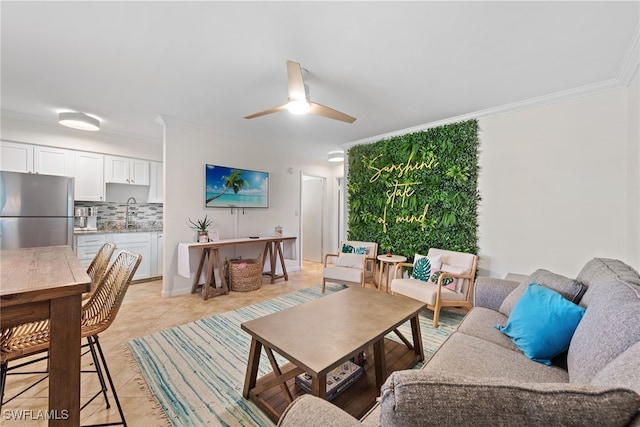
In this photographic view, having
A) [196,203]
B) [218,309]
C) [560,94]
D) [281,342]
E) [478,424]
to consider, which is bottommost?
[218,309]

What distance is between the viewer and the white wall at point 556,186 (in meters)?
2.46

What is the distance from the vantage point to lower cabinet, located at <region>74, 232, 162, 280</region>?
12.1 ft

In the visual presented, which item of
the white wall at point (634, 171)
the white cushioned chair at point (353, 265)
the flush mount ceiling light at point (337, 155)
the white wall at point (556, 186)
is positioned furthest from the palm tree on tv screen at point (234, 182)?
the white wall at point (634, 171)

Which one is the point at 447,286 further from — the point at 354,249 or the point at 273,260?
the point at 273,260

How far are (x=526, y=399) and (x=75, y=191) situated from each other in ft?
16.8

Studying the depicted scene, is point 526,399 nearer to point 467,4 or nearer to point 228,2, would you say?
point 467,4

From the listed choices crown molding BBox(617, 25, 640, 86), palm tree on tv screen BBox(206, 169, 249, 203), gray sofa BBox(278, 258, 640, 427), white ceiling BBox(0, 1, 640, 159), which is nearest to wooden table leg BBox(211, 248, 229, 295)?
palm tree on tv screen BBox(206, 169, 249, 203)

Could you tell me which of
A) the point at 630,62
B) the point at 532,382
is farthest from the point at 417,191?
the point at 532,382

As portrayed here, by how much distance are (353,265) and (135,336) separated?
264cm

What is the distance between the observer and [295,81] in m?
2.05

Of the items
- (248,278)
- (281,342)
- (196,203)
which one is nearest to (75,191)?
(196,203)

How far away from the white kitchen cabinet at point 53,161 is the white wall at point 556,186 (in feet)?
18.3

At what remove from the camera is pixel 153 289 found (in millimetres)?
3801

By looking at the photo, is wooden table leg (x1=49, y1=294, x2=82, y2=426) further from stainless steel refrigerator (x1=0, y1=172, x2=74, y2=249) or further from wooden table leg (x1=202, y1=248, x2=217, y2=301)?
stainless steel refrigerator (x1=0, y1=172, x2=74, y2=249)
